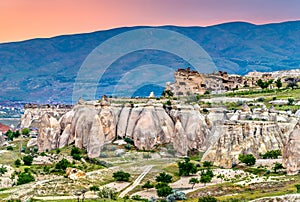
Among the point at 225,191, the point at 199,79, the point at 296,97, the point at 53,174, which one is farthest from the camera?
the point at 199,79

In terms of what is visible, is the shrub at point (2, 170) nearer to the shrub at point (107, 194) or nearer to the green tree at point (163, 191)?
the shrub at point (107, 194)

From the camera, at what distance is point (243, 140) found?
223 ft

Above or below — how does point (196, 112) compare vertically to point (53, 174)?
above

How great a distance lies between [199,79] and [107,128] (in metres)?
37.6

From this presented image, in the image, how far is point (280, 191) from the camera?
47.3 metres

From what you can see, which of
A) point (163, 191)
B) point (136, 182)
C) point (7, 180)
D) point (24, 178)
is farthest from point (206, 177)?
point (7, 180)

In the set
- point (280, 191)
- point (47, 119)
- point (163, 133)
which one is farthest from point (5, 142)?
point (280, 191)

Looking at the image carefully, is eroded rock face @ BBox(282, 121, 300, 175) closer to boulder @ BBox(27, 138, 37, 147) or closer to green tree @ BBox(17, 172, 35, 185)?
green tree @ BBox(17, 172, 35, 185)

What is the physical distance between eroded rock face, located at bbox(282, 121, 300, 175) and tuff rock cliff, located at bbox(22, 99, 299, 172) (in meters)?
9.80

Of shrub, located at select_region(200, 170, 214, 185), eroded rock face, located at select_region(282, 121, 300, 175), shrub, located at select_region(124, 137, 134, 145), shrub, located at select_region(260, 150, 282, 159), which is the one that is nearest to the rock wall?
shrub, located at select_region(124, 137, 134, 145)

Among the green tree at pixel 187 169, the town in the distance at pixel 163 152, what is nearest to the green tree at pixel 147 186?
the town in the distance at pixel 163 152

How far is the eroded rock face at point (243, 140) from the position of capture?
66.3m

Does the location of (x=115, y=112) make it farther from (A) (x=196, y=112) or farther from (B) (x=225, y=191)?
(B) (x=225, y=191)

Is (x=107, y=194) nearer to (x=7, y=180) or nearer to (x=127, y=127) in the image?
(x=7, y=180)
